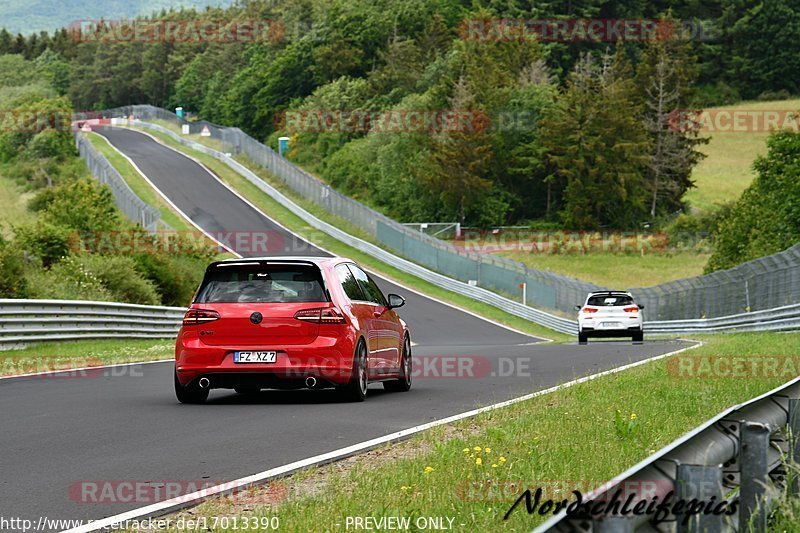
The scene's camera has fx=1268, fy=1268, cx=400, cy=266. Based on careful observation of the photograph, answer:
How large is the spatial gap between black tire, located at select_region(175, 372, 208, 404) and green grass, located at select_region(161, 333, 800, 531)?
3595 mm

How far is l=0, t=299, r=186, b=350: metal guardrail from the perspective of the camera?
23.2m

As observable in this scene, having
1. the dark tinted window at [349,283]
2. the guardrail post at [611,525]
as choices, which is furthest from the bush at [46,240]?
the guardrail post at [611,525]

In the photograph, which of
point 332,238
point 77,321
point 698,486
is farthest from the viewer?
point 332,238

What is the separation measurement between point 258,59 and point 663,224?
5938cm

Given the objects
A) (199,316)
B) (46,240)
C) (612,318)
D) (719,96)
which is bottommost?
(612,318)

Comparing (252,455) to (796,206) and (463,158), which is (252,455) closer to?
(796,206)

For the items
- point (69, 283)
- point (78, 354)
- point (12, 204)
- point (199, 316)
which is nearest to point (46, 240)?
point (69, 283)

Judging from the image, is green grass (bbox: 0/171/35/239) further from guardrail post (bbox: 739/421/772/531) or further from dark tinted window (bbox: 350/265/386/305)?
guardrail post (bbox: 739/421/772/531)

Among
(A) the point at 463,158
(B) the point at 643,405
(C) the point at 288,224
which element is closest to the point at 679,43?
(A) the point at 463,158

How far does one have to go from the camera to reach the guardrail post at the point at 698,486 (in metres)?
4.31

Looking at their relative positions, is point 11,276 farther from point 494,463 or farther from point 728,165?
point 728,165

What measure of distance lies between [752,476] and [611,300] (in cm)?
3099

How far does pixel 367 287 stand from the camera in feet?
51.4

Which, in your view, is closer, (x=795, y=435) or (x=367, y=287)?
(x=795, y=435)
